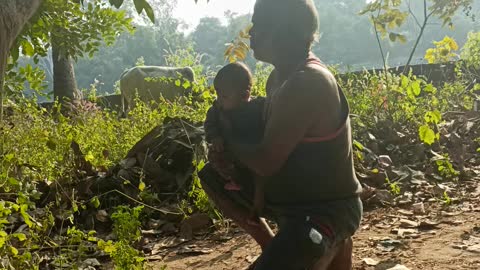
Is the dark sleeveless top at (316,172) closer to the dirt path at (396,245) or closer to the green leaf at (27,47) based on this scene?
the dirt path at (396,245)

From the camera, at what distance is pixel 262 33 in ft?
6.21

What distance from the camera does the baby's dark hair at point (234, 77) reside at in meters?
2.12

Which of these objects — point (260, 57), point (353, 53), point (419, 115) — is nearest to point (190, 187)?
→ point (260, 57)

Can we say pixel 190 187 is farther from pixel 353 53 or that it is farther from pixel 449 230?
pixel 353 53

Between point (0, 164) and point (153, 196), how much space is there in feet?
3.47

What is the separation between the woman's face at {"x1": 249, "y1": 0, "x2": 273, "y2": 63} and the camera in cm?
188

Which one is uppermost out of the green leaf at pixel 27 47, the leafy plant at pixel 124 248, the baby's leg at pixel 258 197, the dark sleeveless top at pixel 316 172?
the green leaf at pixel 27 47

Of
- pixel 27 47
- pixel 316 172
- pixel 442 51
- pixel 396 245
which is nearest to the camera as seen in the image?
pixel 316 172

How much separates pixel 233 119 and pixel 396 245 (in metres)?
1.35

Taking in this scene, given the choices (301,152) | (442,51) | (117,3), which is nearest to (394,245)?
(301,152)

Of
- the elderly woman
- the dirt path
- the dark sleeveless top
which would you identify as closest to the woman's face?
the elderly woman

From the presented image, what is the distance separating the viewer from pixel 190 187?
375cm

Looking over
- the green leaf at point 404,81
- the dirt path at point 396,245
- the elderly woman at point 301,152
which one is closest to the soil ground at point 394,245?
the dirt path at point 396,245

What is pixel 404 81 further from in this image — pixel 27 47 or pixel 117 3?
pixel 117 3
